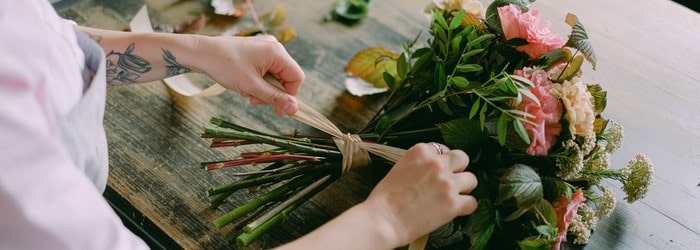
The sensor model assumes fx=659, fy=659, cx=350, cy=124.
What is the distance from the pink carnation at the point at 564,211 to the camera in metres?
0.85

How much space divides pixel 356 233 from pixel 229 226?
25 centimetres

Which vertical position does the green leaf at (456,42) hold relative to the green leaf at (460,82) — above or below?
above

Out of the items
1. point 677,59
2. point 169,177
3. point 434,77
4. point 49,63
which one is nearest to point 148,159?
point 169,177

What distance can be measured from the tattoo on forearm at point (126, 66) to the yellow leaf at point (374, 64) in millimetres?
372

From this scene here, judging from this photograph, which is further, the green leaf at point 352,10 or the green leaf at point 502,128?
the green leaf at point 352,10

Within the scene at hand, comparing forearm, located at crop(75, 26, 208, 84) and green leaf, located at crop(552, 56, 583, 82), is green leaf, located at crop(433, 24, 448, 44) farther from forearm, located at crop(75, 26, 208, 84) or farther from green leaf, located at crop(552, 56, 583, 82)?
forearm, located at crop(75, 26, 208, 84)

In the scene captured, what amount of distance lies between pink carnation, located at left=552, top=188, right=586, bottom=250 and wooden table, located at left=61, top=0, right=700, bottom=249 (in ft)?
0.43

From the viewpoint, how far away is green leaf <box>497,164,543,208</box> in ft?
2.64

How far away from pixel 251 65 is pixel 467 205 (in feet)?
1.22

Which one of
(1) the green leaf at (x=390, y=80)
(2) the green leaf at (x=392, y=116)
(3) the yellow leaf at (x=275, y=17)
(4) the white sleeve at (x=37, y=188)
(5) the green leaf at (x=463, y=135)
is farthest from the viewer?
(3) the yellow leaf at (x=275, y=17)

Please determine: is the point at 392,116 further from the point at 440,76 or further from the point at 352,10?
the point at 352,10

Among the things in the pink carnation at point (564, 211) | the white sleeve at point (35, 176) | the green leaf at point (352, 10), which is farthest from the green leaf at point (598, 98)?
the white sleeve at point (35, 176)

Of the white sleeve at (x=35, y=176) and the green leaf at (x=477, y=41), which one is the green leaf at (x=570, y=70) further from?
the white sleeve at (x=35, y=176)

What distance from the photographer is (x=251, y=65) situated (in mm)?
961
